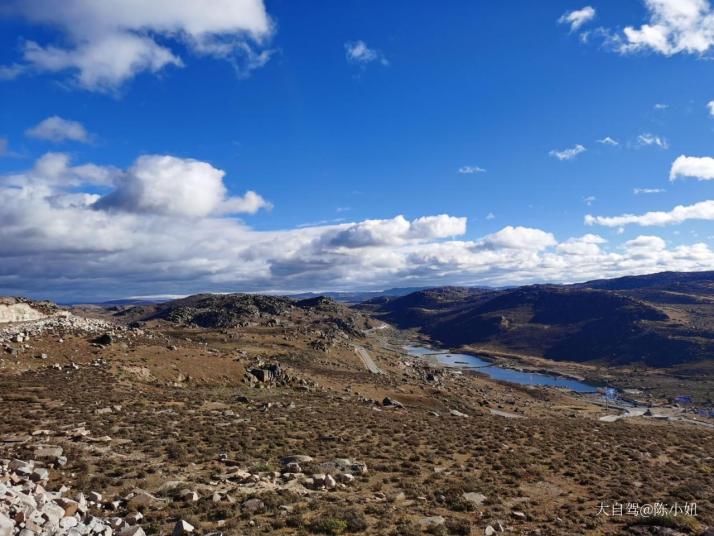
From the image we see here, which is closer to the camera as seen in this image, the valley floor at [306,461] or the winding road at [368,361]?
the valley floor at [306,461]

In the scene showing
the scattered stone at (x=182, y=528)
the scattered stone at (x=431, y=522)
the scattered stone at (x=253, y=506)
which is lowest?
the scattered stone at (x=431, y=522)

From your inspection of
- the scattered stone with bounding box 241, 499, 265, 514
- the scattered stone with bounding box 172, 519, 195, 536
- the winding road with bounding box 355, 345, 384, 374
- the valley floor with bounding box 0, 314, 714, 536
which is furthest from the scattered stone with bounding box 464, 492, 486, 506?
the winding road with bounding box 355, 345, 384, 374

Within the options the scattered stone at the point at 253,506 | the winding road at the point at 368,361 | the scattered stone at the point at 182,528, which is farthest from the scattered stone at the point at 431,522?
the winding road at the point at 368,361

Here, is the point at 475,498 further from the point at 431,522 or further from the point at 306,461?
the point at 306,461

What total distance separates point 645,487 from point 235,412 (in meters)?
25.9

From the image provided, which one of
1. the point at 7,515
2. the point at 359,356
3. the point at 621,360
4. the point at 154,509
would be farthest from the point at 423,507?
the point at 621,360

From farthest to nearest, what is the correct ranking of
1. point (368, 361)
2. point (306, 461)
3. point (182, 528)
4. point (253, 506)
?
point (368, 361) < point (306, 461) < point (253, 506) < point (182, 528)

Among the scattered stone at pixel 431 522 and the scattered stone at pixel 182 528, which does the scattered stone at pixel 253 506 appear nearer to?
the scattered stone at pixel 182 528

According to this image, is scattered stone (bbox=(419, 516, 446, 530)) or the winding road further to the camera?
the winding road

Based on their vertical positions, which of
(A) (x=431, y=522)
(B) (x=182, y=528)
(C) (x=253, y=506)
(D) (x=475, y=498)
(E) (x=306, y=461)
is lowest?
(D) (x=475, y=498)

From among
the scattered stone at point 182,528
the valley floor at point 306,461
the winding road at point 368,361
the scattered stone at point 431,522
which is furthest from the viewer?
the winding road at point 368,361

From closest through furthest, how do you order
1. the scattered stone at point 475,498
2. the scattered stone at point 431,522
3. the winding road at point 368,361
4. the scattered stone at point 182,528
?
the scattered stone at point 182,528 → the scattered stone at point 431,522 → the scattered stone at point 475,498 → the winding road at point 368,361

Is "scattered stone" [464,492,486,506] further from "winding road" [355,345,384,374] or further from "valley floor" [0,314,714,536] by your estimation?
"winding road" [355,345,384,374]

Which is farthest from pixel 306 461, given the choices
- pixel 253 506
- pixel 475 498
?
pixel 475 498
